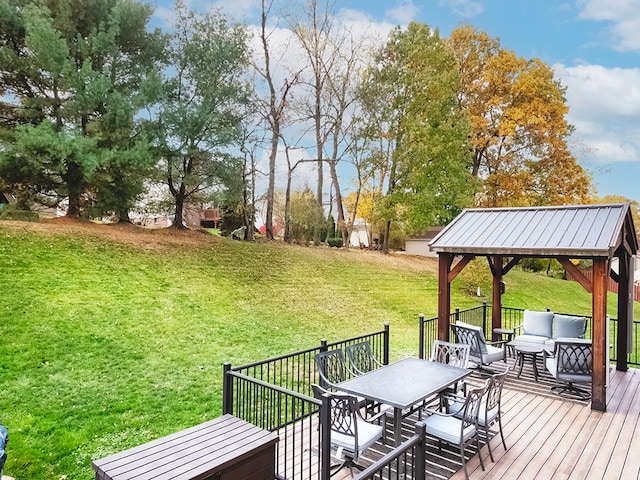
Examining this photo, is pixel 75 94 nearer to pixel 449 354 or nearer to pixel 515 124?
pixel 449 354

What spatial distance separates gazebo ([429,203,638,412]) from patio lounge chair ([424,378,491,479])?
2523mm

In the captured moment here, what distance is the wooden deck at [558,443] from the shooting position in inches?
149

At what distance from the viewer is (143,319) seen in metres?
8.00

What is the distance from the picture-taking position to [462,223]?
7.56 metres

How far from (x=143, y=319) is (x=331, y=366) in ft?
16.1

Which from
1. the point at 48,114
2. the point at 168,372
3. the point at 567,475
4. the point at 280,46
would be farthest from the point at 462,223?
the point at 280,46

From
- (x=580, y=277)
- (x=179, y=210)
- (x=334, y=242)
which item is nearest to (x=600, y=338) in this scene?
(x=580, y=277)

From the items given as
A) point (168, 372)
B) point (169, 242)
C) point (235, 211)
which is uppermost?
point (235, 211)

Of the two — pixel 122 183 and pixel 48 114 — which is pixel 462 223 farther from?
pixel 48 114

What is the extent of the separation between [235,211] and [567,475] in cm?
1439

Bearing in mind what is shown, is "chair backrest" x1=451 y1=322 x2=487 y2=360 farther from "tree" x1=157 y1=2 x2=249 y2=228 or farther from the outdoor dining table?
"tree" x1=157 y1=2 x2=249 y2=228

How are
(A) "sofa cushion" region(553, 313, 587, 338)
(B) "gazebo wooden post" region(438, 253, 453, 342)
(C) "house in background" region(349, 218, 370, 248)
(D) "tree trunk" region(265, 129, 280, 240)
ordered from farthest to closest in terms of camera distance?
(C) "house in background" region(349, 218, 370, 248) < (D) "tree trunk" region(265, 129, 280, 240) < (A) "sofa cushion" region(553, 313, 587, 338) < (B) "gazebo wooden post" region(438, 253, 453, 342)

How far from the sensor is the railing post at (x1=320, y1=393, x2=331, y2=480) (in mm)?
3332

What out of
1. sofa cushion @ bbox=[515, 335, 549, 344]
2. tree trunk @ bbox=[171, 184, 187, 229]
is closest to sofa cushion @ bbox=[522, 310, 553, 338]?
sofa cushion @ bbox=[515, 335, 549, 344]
